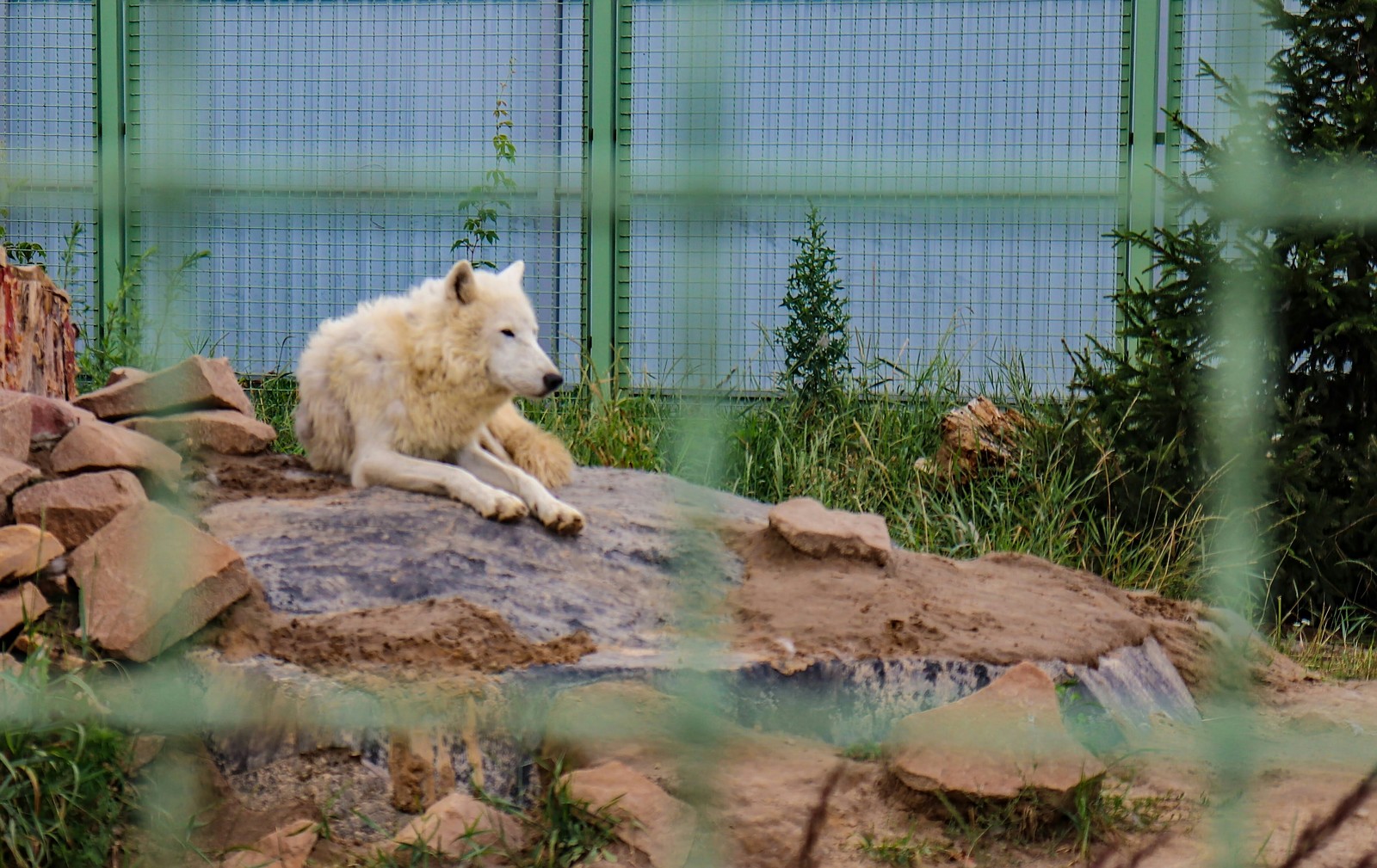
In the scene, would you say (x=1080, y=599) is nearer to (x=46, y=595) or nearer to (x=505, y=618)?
(x=505, y=618)

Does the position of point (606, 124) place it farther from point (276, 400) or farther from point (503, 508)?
point (503, 508)

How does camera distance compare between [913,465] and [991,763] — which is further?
[913,465]

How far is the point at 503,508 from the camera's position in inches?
161

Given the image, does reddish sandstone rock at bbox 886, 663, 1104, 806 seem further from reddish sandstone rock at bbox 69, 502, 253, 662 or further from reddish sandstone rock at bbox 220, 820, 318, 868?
reddish sandstone rock at bbox 69, 502, 253, 662

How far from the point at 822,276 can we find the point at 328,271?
242cm

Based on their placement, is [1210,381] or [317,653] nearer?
[317,653]

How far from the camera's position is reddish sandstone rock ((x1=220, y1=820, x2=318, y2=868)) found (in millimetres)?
2816

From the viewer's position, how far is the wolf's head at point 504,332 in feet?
14.5

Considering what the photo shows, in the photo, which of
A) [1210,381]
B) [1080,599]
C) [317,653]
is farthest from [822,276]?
[317,653]

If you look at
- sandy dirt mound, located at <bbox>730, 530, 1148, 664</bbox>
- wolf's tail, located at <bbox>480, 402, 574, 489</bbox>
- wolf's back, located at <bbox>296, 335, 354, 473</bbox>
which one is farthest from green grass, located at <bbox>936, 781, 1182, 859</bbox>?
wolf's back, located at <bbox>296, 335, 354, 473</bbox>

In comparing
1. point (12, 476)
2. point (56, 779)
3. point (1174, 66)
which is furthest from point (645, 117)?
point (56, 779)

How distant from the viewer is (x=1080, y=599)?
172 inches

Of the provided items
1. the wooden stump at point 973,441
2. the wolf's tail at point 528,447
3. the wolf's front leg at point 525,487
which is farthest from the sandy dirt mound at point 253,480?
the wooden stump at point 973,441

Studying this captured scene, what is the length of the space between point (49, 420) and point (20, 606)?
88 centimetres
